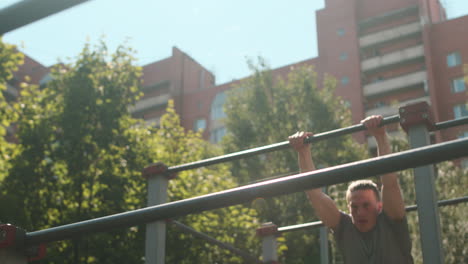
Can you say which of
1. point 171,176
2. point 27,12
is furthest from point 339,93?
point 27,12

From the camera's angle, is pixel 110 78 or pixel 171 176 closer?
pixel 171 176

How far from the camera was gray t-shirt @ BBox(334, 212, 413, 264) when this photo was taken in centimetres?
301

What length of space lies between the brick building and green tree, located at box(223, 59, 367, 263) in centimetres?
610

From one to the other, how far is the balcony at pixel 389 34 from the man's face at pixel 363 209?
1280 inches

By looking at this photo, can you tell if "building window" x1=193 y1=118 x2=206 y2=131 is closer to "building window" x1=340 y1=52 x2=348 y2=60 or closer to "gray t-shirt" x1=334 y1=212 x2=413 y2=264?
"building window" x1=340 y1=52 x2=348 y2=60

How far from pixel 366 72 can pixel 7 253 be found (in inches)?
1372

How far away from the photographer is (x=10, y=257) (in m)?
1.57

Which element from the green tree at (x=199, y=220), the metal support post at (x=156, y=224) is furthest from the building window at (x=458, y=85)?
the metal support post at (x=156, y=224)

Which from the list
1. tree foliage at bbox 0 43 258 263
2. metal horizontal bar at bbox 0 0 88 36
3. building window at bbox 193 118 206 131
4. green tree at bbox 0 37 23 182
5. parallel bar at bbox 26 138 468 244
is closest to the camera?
parallel bar at bbox 26 138 468 244

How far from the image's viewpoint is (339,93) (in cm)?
3444

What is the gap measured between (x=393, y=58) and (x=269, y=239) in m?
30.6

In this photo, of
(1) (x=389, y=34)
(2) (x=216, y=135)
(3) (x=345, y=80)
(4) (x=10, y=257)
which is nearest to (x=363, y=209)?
(4) (x=10, y=257)

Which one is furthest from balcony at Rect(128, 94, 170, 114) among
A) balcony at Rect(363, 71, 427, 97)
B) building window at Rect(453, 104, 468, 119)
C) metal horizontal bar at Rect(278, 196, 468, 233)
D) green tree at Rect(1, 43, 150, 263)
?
metal horizontal bar at Rect(278, 196, 468, 233)

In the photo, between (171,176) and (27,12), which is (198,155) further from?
(27,12)
